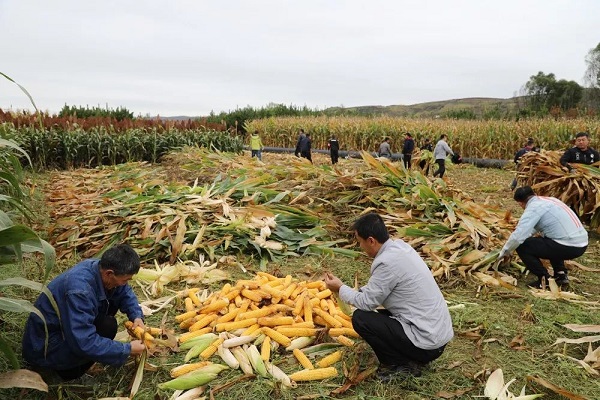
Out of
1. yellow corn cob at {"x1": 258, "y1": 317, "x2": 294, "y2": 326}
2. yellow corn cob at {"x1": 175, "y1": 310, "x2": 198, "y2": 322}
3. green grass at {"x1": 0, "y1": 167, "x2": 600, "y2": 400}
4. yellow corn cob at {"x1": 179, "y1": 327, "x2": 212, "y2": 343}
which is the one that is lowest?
green grass at {"x1": 0, "y1": 167, "x2": 600, "y2": 400}

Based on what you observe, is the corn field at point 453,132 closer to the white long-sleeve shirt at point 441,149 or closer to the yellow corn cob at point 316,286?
the white long-sleeve shirt at point 441,149

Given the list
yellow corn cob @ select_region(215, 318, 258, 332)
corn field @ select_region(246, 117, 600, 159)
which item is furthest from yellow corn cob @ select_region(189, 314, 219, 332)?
corn field @ select_region(246, 117, 600, 159)

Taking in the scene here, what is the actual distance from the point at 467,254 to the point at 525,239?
61 centimetres

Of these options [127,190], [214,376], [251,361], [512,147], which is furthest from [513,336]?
[512,147]

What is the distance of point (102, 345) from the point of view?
8.07 ft

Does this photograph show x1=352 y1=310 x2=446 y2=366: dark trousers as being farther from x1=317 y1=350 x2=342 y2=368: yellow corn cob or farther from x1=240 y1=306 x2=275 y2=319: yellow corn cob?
x1=240 y1=306 x2=275 y2=319: yellow corn cob

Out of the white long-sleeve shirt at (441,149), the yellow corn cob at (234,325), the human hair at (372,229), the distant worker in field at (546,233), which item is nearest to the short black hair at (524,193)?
the distant worker in field at (546,233)

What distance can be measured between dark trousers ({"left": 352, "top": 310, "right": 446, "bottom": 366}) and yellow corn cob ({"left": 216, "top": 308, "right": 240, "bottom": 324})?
1027 mm

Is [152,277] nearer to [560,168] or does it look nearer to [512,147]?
[560,168]

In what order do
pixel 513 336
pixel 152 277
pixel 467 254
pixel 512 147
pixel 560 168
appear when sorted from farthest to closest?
1. pixel 512 147
2. pixel 560 168
3. pixel 467 254
4. pixel 152 277
5. pixel 513 336

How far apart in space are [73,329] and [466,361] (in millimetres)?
2470

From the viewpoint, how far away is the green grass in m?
2.76

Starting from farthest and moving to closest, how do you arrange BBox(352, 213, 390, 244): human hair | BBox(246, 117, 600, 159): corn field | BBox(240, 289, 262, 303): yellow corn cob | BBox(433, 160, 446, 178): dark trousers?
BBox(246, 117, 600, 159): corn field < BBox(433, 160, 446, 178): dark trousers < BBox(240, 289, 262, 303): yellow corn cob < BBox(352, 213, 390, 244): human hair

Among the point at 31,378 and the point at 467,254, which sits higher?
the point at 31,378
